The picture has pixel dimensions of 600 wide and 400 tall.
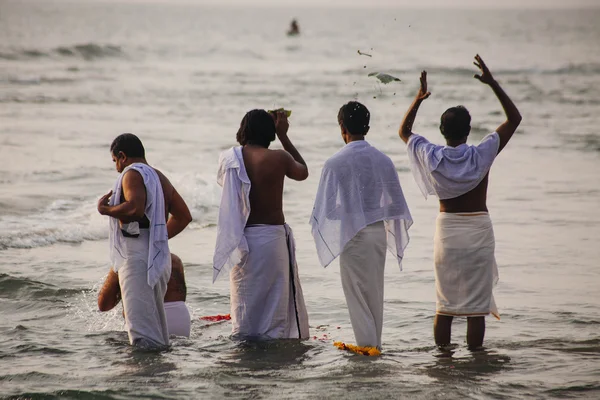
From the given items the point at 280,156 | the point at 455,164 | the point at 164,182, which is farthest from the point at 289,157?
the point at 455,164

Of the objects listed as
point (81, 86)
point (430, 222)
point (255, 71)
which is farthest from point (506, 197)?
point (255, 71)

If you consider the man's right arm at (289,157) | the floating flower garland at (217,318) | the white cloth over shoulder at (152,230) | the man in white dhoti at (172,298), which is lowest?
the floating flower garland at (217,318)

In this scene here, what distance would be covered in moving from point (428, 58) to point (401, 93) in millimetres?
16580

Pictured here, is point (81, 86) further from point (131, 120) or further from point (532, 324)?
point (532, 324)

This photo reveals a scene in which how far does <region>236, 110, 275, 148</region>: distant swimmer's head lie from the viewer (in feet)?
19.1

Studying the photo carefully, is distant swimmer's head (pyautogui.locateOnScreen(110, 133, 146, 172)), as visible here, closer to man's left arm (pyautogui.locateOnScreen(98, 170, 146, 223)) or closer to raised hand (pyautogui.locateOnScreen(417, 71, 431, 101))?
man's left arm (pyautogui.locateOnScreen(98, 170, 146, 223))

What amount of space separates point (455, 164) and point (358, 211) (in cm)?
69

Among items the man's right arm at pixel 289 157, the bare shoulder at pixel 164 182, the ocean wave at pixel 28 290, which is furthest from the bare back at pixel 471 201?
the ocean wave at pixel 28 290

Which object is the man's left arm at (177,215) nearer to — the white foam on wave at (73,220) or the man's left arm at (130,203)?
the man's left arm at (130,203)

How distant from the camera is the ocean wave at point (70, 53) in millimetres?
41406

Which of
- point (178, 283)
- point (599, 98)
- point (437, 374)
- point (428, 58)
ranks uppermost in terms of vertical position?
point (428, 58)

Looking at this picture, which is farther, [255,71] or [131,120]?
[255,71]

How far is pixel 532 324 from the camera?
6930mm

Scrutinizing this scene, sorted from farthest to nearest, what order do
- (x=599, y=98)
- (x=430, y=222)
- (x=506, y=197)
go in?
(x=599, y=98) < (x=506, y=197) < (x=430, y=222)
